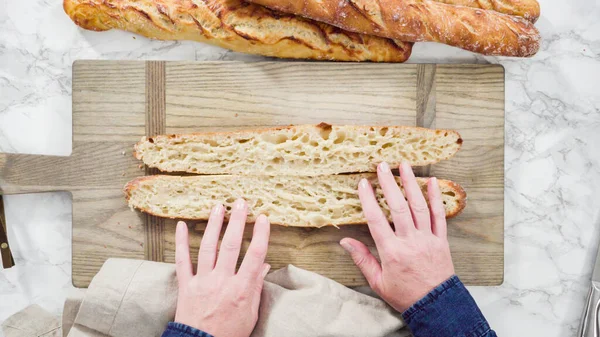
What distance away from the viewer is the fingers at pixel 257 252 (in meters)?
1.60

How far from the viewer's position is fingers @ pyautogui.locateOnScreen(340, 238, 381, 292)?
168 cm

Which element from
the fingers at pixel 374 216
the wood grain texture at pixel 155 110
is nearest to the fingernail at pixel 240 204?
the wood grain texture at pixel 155 110

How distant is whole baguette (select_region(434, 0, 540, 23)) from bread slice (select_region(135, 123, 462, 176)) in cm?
47

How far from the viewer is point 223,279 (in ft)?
5.21

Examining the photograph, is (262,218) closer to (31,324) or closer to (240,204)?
(240,204)

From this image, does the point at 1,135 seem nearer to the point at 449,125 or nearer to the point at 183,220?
the point at 183,220

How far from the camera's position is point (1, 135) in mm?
1824

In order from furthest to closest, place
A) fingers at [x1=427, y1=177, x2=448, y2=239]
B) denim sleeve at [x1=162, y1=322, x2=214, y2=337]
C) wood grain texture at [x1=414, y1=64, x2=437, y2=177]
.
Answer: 1. wood grain texture at [x1=414, y1=64, x2=437, y2=177]
2. fingers at [x1=427, y1=177, x2=448, y2=239]
3. denim sleeve at [x1=162, y1=322, x2=214, y2=337]

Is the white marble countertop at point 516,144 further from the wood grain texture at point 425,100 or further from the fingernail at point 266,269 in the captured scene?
the fingernail at point 266,269

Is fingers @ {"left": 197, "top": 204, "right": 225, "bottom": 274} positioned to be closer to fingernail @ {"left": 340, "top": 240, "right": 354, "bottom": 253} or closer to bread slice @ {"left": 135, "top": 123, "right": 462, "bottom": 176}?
bread slice @ {"left": 135, "top": 123, "right": 462, "bottom": 176}

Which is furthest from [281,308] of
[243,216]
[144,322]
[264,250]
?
[144,322]

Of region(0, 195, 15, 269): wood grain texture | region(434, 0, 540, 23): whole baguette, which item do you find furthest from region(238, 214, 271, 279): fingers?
region(434, 0, 540, 23): whole baguette

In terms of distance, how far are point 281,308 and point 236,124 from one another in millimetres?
680

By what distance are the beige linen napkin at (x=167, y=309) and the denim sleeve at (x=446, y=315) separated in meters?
0.11
